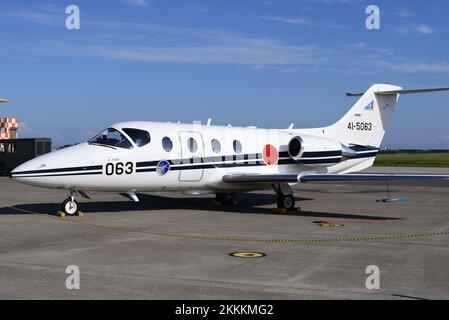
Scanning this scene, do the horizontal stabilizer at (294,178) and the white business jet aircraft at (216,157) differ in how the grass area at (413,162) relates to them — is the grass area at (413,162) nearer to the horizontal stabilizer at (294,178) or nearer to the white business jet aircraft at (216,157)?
the white business jet aircraft at (216,157)

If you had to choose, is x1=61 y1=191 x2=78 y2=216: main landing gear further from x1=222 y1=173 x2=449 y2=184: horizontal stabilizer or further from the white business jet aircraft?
x1=222 y1=173 x2=449 y2=184: horizontal stabilizer

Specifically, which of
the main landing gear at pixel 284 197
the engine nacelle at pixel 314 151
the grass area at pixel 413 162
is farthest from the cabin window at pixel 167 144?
the grass area at pixel 413 162

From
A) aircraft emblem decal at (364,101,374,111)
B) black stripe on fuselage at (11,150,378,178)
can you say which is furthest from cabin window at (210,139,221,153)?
aircraft emblem decal at (364,101,374,111)

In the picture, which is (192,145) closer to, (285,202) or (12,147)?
(285,202)

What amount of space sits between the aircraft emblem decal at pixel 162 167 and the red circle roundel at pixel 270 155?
4.02 metres

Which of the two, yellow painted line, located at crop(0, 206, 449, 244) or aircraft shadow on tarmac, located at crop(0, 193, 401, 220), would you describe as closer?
yellow painted line, located at crop(0, 206, 449, 244)

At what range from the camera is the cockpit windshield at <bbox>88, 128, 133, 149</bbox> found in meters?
14.8

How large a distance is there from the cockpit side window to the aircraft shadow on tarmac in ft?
9.34

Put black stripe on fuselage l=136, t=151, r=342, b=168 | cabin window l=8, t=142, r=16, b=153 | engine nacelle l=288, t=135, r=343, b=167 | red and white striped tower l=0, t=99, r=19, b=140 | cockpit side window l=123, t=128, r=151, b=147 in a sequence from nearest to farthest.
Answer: cockpit side window l=123, t=128, r=151, b=147, black stripe on fuselage l=136, t=151, r=342, b=168, engine nacelle l=288, t=135, r=343, b=167, cabin window l=8, t=142, r=16, b=153, red and white striped tower l=0, t=99, r=19, b=140

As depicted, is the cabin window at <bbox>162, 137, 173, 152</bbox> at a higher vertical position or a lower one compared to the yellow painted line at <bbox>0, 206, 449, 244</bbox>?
higher

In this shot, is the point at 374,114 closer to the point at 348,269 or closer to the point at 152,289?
the point at 348,269

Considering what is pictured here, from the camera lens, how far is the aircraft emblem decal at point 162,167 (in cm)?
1537

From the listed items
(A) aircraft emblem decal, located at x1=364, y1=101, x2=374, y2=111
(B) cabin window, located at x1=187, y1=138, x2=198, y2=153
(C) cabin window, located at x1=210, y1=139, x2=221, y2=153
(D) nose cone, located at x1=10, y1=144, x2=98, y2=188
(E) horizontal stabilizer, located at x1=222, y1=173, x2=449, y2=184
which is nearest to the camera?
(D) nose cone, located at x1=10, y1=144, x2=98, y2=188

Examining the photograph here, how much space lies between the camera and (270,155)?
18.3 metres
